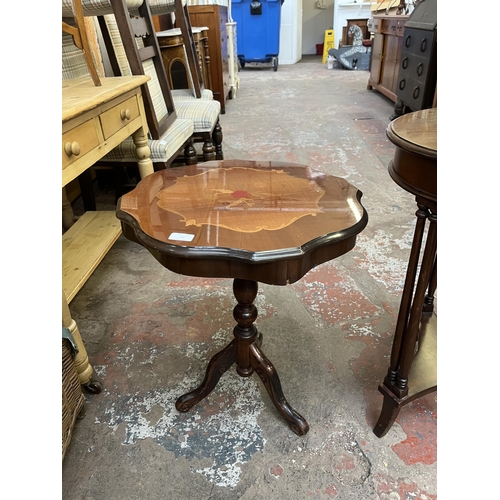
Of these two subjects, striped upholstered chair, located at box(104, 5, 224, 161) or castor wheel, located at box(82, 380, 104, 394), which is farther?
striped upholstered chair, located at box(104, 5, 224, 161)

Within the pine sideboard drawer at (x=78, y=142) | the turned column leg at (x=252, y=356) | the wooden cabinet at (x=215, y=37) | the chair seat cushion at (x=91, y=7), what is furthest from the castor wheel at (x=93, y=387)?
the wooden cabinet at (x=215, y=37)

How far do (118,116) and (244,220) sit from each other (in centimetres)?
101

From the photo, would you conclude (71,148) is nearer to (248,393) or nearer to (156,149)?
(156,149)

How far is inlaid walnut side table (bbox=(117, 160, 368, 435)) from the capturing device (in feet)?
2.75

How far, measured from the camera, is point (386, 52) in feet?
15.3

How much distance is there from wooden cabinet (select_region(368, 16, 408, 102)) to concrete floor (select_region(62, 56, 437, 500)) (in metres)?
2.77

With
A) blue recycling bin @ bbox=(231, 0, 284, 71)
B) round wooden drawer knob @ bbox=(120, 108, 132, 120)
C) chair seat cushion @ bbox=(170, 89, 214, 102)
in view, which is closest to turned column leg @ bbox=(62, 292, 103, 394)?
round wooden drawer knob @ bbox=(120, 108, 132, 120)

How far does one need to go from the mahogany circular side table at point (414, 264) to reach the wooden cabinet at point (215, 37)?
3.92 meters

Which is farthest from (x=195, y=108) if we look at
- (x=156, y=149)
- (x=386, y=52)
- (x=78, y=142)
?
(x=386, y=52)

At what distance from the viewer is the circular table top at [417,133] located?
0.79 meters

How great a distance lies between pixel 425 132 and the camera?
87cm

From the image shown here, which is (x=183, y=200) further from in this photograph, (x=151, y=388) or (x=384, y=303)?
(x=384, y=303)

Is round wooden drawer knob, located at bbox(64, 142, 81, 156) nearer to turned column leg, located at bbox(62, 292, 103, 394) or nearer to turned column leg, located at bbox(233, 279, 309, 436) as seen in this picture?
turned column leg, located at bbox(62, 292, 103, 394)

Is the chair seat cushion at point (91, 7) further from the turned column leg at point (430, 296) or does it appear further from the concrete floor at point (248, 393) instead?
the turned column leg at point (430, 296)
